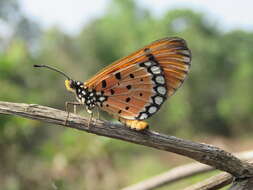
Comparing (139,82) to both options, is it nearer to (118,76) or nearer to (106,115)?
(118,76)

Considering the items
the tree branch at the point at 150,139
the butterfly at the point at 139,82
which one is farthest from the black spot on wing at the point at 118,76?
the tree branch at the point at 150,139

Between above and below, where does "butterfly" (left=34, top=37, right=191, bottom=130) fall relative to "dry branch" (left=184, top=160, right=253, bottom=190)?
above

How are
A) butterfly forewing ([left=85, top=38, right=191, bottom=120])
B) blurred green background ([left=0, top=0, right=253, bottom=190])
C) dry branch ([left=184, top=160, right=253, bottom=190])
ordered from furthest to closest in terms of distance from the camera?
blurred green background ([left=0, top=0, right=253, bottom=190]) < butterfly forewing ([left=85, top=38, right=191, bottom=120]) < dry branch ([left=184, top=160, right=253, bottom=190])

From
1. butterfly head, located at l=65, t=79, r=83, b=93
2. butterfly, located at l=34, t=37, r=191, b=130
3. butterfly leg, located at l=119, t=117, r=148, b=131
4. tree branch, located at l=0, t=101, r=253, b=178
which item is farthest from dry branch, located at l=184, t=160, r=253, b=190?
butterfly head, located at l=65, t=79, r=83, b=93

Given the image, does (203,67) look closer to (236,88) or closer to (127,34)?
(236,88)

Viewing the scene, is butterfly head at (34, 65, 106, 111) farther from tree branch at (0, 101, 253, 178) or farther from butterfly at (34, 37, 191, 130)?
tree branch at (0, 101, 253, 178)

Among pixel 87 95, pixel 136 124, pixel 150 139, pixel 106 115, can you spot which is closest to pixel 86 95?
pixel 87 95

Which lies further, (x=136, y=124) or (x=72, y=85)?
(x=72, y=85)

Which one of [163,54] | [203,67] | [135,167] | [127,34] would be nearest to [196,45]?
[203,67]
